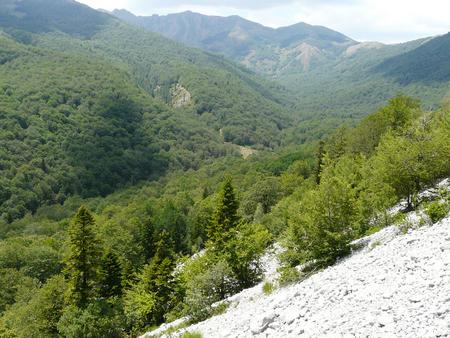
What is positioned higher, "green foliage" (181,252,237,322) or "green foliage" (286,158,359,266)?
"green foliage" (286,158,359,266)

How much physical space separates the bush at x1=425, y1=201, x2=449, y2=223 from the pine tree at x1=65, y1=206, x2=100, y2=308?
2937 cm

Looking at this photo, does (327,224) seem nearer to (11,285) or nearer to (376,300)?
(376,300)

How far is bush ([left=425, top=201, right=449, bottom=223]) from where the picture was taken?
22938 millimetres

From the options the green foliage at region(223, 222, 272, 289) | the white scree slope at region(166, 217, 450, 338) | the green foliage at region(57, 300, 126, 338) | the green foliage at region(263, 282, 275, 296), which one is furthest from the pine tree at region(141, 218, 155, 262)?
the white scree slope at region(166, 217, 450, 338)

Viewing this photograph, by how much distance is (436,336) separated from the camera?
12.4 meters

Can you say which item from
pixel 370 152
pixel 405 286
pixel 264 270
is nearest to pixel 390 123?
→ pixel 370 152

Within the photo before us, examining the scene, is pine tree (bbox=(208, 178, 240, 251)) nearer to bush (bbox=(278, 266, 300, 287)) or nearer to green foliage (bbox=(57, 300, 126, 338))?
green foliage (bbox=(57, 300, 126, 338))

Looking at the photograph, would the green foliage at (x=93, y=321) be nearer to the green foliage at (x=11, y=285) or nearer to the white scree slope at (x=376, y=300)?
the white scree slope at (x=376, y=300)

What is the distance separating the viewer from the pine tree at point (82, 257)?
40.1m

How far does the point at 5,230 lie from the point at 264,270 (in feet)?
469

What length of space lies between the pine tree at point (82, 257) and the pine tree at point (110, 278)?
10.0m

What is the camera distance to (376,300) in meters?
16.0

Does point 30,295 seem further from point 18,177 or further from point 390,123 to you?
point 18,177

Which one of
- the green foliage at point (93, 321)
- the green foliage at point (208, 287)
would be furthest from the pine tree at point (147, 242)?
the green foliage at point (208, 287)
